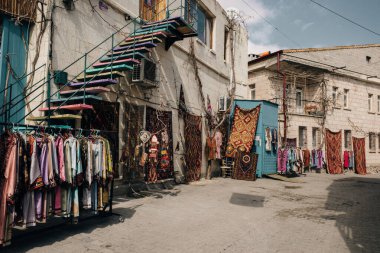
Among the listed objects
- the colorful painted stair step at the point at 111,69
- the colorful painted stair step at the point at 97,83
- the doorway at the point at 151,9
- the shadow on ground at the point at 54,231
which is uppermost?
the doorway at the point at 151,9

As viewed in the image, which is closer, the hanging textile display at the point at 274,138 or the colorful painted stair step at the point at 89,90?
the colorful painted stair step at the point at 89,90

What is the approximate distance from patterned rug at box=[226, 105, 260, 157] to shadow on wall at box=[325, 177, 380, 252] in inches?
193

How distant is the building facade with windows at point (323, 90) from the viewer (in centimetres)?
1994

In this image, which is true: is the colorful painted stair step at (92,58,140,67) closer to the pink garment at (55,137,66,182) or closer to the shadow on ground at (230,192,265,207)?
the pink garment at (55,137,66,182)

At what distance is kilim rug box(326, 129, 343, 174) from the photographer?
67.7ft

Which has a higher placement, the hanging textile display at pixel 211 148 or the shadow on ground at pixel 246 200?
the hanging textile display at pixel 211 148

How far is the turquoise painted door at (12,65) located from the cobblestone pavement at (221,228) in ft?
9.82

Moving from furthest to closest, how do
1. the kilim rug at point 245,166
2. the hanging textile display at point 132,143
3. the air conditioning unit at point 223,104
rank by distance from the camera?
the air conditioning unit at point 223,104 < the kilim rug at point 245,166 < the hanging textile display at point 132,143

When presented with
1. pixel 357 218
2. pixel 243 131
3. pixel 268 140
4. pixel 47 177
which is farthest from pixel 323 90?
pixel 47 177

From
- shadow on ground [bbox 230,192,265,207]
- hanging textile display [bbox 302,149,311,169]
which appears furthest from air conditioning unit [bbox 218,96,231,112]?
hanging textile display [bbox 302,149,311,169]

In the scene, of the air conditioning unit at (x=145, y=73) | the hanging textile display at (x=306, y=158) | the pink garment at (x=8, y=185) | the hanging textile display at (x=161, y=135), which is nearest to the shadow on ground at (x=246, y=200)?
the hanging textile display at (x=161, y=135)

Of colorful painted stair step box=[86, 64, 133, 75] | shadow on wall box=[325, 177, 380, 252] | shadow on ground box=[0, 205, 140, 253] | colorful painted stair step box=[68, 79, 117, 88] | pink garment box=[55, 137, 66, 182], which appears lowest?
shadow on wall box=[325, 177, 380, 252]

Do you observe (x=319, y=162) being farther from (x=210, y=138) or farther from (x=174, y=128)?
(x=174, y=128)

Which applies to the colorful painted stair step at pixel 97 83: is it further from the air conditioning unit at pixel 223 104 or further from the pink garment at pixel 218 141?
the air conditioning unit at pixel 223 104
